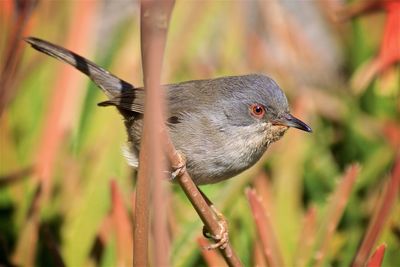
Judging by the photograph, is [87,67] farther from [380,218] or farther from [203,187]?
[380,218]

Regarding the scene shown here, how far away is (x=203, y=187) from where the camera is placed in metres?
3.51

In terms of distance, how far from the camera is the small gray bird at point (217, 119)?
2.73m

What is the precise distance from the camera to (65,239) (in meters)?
3.24

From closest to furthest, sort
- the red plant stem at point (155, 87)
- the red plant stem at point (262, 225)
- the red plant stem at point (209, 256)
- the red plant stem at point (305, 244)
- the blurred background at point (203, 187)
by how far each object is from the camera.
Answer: the red plant stem at point (155, 87) < the red plant stem at point (262, 225) < the red plant stem at point (209, 256) < the red plant stem at point (305, 244) < the blurred background at point (203, 187)

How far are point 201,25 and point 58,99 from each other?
1.04 metres

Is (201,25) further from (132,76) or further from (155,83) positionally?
(155,83)

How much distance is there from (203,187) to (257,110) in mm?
758

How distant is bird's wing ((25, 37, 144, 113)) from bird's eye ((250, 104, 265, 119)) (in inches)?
15.3

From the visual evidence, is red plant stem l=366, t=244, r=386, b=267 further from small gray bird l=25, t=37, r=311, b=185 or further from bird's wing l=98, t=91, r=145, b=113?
bird's wing l=98, t=91, r=145, b=113

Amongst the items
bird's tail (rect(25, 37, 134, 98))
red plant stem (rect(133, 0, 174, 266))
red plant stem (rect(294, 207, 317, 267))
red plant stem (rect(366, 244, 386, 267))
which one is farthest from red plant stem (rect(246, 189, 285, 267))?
red plant stem (rect(133, 0, 174, 266))

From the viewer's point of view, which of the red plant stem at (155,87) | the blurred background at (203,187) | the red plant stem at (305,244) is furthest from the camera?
the blurred background at (203,187)

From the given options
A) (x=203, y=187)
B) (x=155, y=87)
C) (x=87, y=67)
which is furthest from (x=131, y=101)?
(x=155, y=87)

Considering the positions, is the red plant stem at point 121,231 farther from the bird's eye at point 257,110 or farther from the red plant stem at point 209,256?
the bird's eye at point 257,110

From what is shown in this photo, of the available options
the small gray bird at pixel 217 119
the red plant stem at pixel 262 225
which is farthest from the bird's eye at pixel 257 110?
the red plant stem at pixel 262 225
